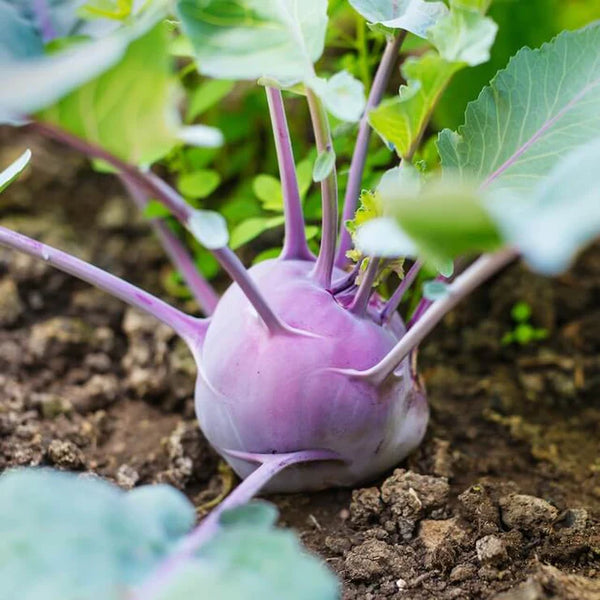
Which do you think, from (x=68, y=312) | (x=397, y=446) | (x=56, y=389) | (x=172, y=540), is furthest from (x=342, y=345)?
(x=68, y=312)

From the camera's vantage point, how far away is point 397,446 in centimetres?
86

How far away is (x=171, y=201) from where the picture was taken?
675mm

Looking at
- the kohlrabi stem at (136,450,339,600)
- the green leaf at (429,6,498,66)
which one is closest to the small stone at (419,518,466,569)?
the kohlrabi stem at (136,450,339,600)

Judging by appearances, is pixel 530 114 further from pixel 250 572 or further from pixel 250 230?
pixel 250 572

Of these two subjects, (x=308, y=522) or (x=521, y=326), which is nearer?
(x=308, y=522)

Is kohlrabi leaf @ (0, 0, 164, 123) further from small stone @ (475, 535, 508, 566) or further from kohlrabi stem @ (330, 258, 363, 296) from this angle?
small stone @ (475, 535, 508, 566)

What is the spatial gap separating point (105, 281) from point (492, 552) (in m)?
0.46

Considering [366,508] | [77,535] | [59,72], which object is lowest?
[366,508]

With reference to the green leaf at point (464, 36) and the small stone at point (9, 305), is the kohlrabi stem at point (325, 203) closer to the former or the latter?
the green leaf at point (464, 36)

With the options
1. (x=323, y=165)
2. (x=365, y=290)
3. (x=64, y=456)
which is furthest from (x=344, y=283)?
(x=64, y=456)

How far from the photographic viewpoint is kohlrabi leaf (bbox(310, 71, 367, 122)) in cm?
64

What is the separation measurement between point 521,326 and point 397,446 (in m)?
0.44

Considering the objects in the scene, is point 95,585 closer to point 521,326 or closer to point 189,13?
point 189,13

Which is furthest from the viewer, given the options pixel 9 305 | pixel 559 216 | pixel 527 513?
pixel 9 305
